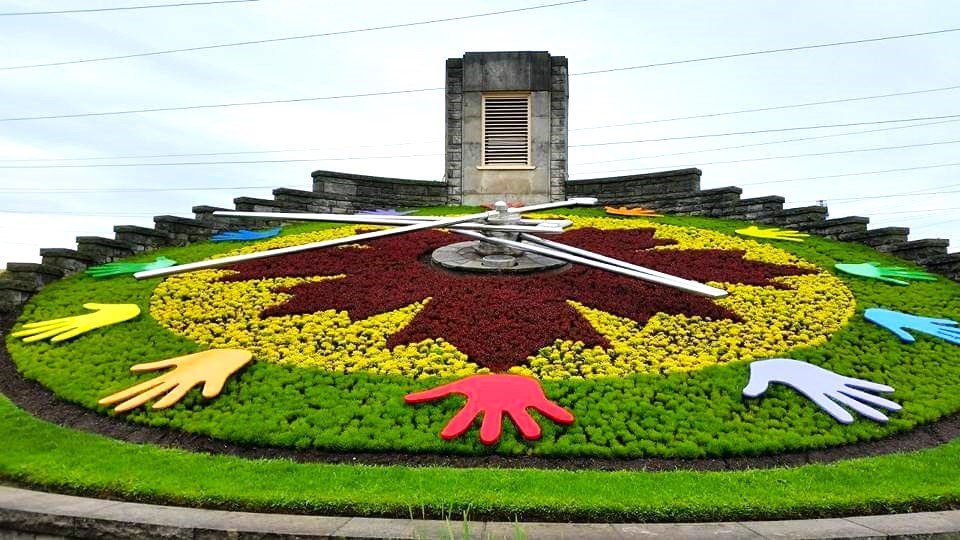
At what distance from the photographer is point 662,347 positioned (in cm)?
882

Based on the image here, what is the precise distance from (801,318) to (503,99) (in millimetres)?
12404

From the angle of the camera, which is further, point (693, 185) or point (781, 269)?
point (693, 185)

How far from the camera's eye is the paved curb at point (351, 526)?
4602mm

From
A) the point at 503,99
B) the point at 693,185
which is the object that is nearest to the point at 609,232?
the point at 693,185

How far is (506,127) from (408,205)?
3803 mm

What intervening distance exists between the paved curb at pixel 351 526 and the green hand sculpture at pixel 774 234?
35.6ft

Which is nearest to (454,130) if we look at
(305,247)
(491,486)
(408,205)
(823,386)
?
(408,205)

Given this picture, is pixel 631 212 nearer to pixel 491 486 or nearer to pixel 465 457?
pixel 465 457

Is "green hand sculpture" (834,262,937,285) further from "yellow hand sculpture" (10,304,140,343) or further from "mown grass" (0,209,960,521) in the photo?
"yellow hand sculpture" (10,304,140,343)

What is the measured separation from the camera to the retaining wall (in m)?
12.9

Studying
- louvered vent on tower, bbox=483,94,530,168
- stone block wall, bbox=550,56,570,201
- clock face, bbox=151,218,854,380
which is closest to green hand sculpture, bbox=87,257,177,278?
clock face, bbox=151,218,854,380

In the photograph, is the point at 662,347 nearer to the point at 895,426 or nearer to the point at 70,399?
the point at 895,426

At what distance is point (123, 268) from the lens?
12.9 m

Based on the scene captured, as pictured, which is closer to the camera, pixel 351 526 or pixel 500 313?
pixel 351 526
